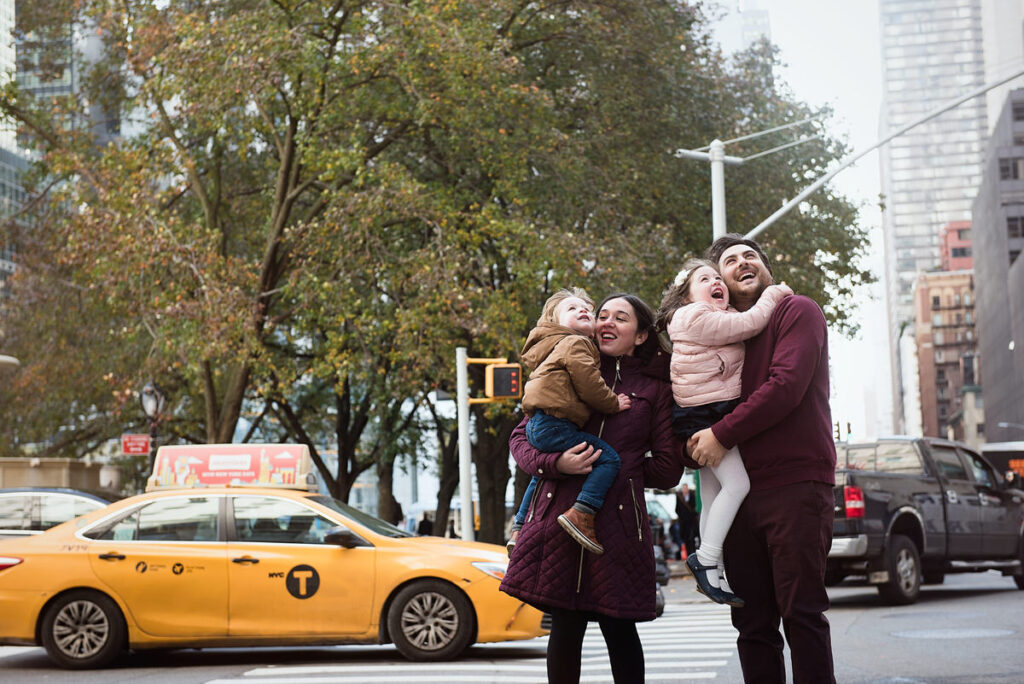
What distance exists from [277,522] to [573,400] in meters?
6.30

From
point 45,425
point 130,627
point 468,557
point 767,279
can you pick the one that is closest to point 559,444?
point 767,279

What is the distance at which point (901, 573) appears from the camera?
47.0 ft

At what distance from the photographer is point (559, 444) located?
498cm

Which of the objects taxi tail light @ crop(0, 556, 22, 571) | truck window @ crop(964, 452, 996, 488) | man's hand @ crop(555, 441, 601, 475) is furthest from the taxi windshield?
truck window @ crop(964, 452, 996, 488)

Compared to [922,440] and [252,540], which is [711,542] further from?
[922,440]

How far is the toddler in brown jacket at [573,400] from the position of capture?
193 inches

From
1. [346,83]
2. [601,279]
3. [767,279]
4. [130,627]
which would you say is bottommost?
[130,627]

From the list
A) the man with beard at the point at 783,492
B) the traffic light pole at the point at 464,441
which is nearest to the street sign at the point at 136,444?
the traffic light pole at the point at 464,441

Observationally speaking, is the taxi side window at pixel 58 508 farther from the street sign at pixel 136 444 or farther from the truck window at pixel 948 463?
the truck window at pixel 948 463

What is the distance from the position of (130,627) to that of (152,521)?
89 cm

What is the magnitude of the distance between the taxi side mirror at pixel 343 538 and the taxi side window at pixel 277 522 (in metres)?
0.21

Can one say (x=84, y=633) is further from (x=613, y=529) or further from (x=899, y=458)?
(x=899, y=458)

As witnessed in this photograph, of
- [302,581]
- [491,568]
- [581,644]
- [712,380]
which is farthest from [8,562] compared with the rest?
[712,380]

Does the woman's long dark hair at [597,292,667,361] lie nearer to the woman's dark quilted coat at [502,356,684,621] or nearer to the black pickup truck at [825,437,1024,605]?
the woman's dark quilted coat at [502,356,684,621]
